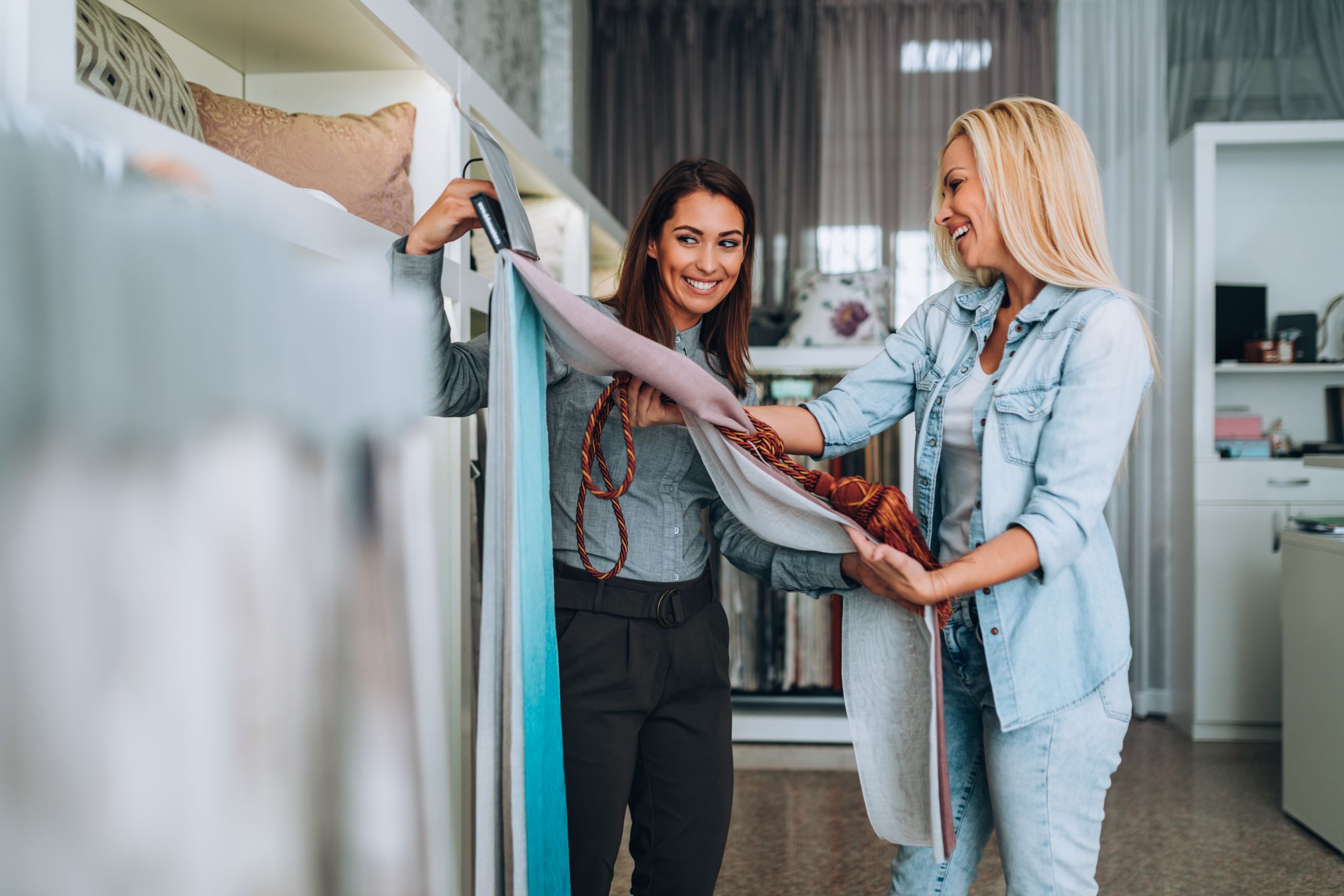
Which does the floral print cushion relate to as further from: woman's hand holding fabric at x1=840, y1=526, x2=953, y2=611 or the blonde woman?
woman's hand holding fabric at x1=840, y1=526, x2=953, y2=611

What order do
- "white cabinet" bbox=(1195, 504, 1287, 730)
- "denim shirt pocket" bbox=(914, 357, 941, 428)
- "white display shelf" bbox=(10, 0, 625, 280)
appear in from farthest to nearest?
"white cabinet" bbox=(1195, 504, 1287, 730)
"denim shirt pocket" bbox=(914, 357, 941, 428)
"white display shelf" bbox=(10, 0, 625, 280)

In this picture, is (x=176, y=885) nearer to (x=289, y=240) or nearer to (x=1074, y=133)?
(x=289, y=240)

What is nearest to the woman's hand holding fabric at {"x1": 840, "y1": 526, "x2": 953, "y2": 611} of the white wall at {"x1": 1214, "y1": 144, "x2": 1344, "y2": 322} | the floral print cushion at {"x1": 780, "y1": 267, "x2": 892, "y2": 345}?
the floral print cushion at {"x1": 780, "y1": 267, "x2": 892, "y2": 345}

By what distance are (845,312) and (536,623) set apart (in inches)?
106

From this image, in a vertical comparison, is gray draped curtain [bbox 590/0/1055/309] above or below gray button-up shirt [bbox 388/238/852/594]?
above

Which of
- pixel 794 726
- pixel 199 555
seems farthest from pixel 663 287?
pixel 794 726

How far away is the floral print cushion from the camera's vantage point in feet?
11.1

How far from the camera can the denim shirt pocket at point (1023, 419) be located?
46.9 inches

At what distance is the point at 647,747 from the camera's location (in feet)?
4.33

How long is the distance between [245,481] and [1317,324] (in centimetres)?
438

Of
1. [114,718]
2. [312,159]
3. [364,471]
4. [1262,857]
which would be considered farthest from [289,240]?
[1262,857]

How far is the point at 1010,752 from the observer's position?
1207 mm

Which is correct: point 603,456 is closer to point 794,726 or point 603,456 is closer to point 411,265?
point 411,265

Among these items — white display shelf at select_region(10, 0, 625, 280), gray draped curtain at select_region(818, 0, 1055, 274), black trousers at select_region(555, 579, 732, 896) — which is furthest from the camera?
gray draped curtain at select_region(818, 0, 1055, 274)
